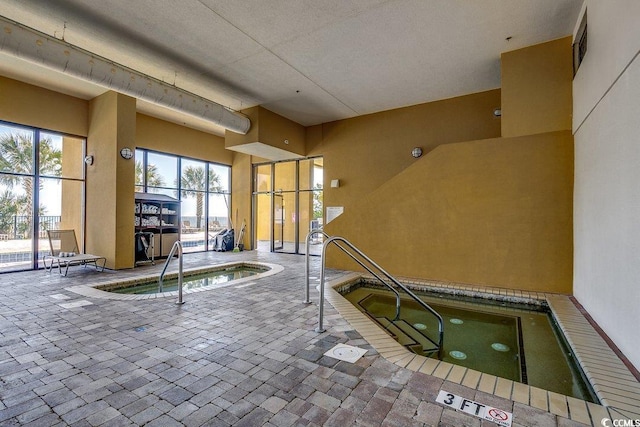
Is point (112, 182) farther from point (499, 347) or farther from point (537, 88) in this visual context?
point (537, 88)

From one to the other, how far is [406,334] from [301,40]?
4.28 meters

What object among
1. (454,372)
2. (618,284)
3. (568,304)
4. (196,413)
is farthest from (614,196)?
(196,413)

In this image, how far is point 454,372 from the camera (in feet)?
7.04

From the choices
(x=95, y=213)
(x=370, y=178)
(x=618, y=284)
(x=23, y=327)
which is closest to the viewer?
(x=618, y=284)

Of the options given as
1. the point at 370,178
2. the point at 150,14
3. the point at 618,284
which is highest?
the point at 150,14

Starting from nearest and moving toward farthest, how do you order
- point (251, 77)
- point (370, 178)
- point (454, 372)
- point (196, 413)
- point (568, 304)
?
point (196, 413) < point (454, 372) < point (568, 304) < point (251, 77) < point (370, 178)

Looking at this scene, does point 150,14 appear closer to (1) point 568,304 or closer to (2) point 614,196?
(2) point 614,196

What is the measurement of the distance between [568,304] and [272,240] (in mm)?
7623

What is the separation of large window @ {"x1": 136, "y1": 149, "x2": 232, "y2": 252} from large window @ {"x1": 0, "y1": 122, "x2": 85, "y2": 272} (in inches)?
64.9

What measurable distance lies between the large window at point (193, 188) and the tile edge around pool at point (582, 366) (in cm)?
734

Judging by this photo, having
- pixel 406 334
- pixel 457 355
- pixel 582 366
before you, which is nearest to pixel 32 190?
pixel 406 334

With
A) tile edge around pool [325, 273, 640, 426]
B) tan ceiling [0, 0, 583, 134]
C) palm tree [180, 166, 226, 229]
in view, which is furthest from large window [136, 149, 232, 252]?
tile edge around pool [325, 273, 640, 426]

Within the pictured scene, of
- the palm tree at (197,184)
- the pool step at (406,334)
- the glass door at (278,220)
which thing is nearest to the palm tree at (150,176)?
the palm tree at (197,184)

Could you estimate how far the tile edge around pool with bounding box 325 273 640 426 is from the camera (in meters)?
1.72
